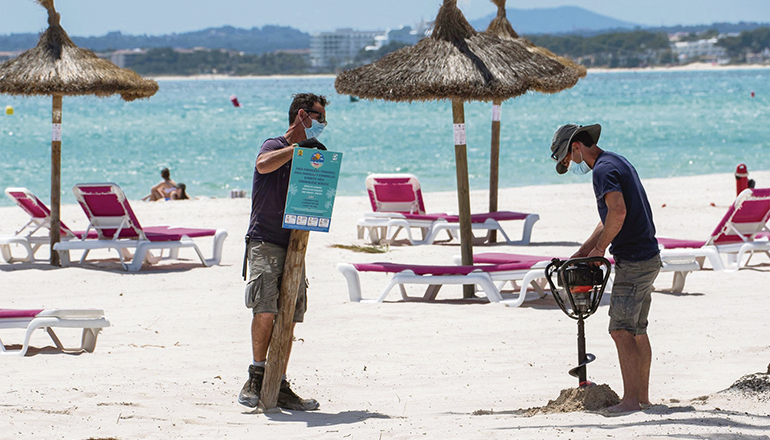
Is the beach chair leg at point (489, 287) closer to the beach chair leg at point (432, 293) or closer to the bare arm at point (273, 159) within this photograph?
the beach chair leg at point (432, 293)

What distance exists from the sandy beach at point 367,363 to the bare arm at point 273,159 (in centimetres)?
115

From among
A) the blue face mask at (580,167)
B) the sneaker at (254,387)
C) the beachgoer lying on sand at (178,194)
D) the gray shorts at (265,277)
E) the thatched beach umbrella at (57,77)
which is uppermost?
the thatched beach umbrella at (57,77)

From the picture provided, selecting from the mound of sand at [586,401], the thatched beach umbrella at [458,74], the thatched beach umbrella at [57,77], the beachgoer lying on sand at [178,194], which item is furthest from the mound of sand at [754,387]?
the beachgoer lying on sand at [178,194]

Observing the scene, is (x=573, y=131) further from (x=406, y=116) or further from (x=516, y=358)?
(x=406, y=116)

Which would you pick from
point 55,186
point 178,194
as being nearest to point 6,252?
point 55,186

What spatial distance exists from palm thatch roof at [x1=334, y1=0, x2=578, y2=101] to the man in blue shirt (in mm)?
3611

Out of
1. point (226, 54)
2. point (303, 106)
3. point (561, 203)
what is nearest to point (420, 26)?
point (303, 106)

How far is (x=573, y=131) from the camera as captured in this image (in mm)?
4508

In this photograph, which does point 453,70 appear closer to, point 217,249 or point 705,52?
point 217,249

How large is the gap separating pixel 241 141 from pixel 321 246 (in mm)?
33897

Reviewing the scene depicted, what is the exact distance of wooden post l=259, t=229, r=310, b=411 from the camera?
4.74m

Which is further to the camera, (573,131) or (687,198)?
(687,198)

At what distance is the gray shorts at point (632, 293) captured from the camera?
14.4 feet

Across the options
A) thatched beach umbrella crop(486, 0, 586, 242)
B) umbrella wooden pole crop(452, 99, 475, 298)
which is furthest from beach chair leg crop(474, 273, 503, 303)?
thatched beach umbrella crop(486, 0, 586, 242)
